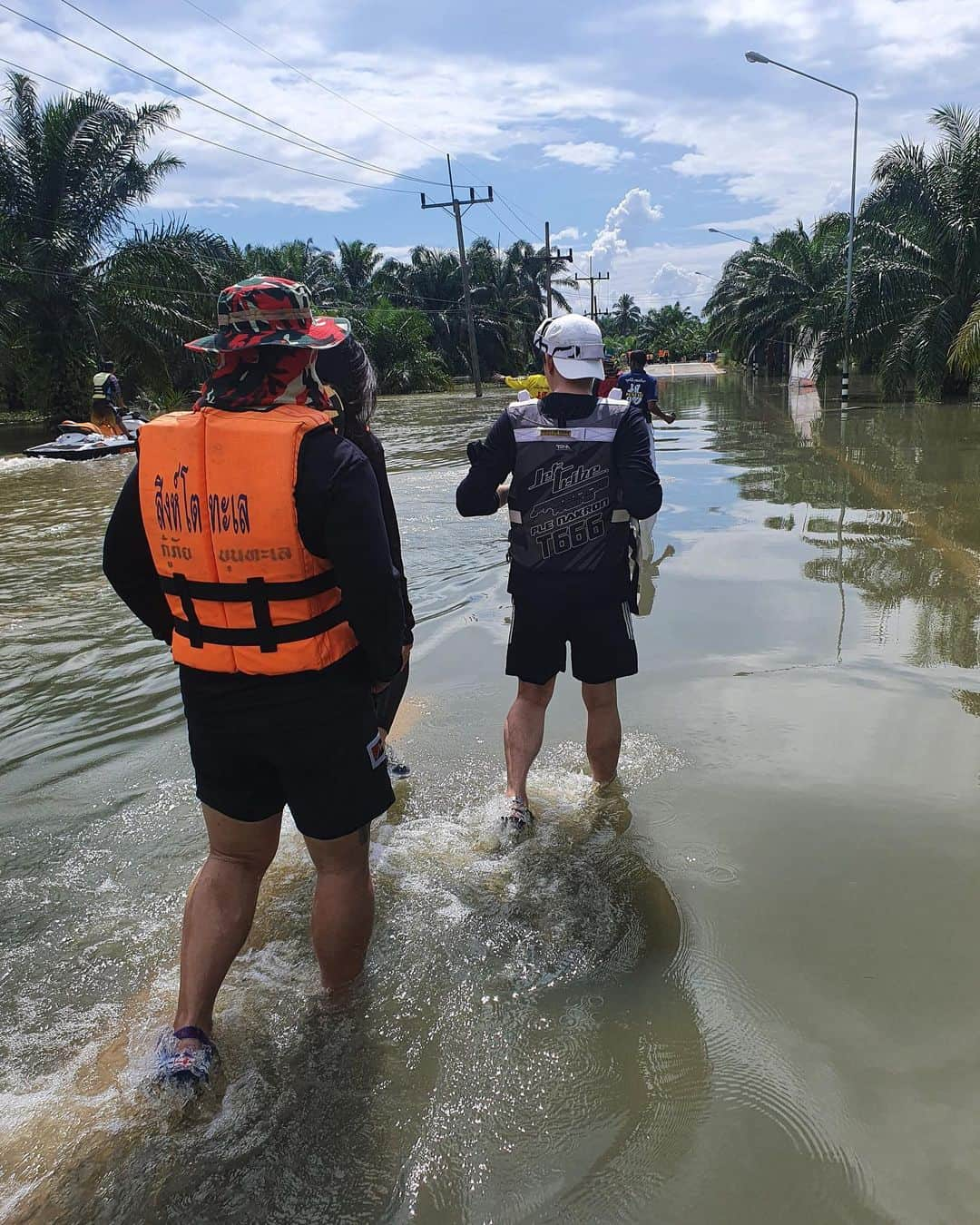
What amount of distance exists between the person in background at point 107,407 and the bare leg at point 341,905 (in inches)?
732

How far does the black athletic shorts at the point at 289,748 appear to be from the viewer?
2254 millimetres

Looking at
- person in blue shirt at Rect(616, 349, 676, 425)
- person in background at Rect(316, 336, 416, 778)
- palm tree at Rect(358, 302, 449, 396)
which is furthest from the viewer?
palm tree at Rect(358, 302, 449, 396)

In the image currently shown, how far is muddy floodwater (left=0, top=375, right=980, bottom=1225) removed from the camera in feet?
6.79

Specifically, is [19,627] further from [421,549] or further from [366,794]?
[366,794]

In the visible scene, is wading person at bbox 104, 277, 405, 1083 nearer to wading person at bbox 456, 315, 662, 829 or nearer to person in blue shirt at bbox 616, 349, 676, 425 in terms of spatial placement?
wading person at bbox 456, 315, 662, 829

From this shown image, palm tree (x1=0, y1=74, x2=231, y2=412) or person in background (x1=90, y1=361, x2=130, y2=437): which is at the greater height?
palm tree (x1=0, y1=74, x2=231, y2=412)

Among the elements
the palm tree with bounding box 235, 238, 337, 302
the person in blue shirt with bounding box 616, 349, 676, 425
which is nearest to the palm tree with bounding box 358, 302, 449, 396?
the palm tree with bounding box 235, 238, 337, 302

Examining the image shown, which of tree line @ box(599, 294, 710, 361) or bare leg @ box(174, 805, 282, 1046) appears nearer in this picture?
bare leg @ box(174, 805, 282, 1046)

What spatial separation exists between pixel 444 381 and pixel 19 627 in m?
47.0

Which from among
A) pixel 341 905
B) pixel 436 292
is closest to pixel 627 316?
pixel 436 292

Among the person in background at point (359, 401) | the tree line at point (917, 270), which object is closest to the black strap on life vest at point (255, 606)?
the person in background at point (359, 401)

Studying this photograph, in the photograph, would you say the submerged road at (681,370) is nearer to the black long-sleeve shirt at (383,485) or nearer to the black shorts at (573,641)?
the black shorts at (573,641)

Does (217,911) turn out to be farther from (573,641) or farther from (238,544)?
(573,641)

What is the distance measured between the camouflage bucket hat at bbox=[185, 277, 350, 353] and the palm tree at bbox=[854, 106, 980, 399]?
2409cm
